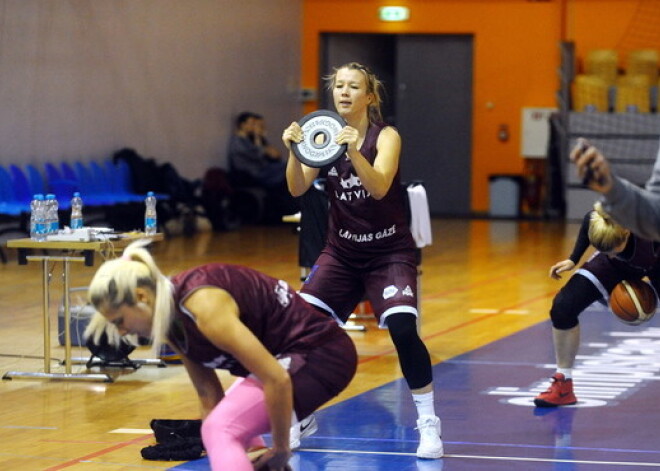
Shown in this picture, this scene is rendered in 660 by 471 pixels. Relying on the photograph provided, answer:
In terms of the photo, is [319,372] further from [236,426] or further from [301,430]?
[301,430]

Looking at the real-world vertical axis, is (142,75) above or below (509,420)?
above

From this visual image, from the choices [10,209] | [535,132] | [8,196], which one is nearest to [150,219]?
[10,209]

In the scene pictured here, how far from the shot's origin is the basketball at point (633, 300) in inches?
237

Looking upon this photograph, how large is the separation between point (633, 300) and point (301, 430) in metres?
1.76

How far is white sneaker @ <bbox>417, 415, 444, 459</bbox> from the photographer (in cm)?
530

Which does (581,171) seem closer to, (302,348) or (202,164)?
(302,348)

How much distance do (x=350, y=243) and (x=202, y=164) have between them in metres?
12.7

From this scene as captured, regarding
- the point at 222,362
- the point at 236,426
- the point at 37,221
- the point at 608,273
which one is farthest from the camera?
the point at 37,221

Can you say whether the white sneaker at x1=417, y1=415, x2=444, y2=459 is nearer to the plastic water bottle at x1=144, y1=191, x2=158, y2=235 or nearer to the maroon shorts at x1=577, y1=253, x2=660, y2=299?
the maroon shorts at x1=577, y1=253, x2=660, y2=299

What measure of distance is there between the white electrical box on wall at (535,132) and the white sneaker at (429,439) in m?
14.9

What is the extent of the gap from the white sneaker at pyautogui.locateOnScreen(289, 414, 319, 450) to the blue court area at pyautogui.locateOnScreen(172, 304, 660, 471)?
4 centimetres

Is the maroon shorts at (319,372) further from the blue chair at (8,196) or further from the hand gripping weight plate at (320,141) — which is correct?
the blue chair at (8,196)

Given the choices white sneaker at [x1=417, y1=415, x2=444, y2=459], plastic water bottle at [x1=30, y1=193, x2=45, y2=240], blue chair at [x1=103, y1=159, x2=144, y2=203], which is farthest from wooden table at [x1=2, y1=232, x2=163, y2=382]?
blue chair at [x1=103, y1=159, x2=144, y2=203]

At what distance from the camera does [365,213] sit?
5.40 metres
